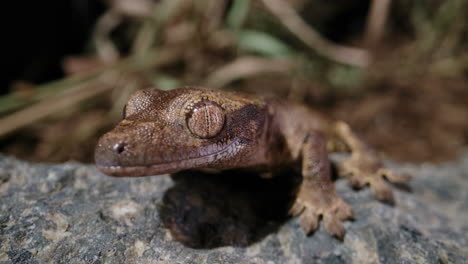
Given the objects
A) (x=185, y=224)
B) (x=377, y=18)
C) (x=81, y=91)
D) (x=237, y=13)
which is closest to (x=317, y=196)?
(x=185, y=224)

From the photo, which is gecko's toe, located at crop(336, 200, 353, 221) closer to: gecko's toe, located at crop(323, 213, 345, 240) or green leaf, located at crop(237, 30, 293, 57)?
gecko's toe, located at crop(323, 213, 345, 240)

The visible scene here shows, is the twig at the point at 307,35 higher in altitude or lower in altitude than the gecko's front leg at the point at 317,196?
higher

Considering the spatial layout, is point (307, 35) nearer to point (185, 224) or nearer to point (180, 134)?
point (180, 134)

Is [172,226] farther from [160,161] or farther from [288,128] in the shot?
[288,128]

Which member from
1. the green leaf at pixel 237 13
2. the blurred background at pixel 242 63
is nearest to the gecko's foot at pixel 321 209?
the blurred background at pixel 242 63

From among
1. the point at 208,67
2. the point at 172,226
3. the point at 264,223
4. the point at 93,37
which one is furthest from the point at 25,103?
the point at 264,223

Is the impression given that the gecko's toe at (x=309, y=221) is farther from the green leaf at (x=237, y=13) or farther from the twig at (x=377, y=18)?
the twig at (x=377, y=18)

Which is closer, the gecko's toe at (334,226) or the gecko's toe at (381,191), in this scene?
the gecko's toe at (334,226)
